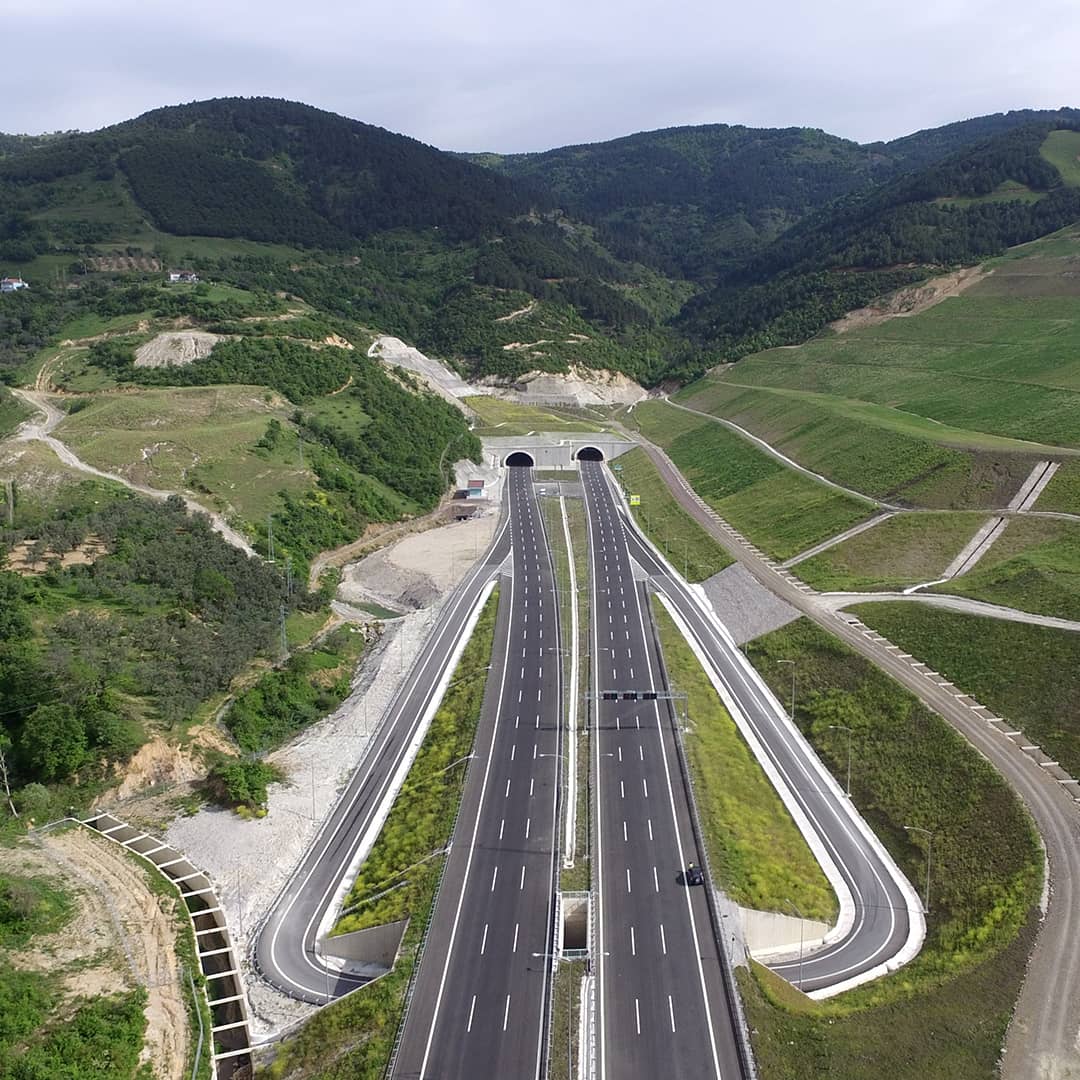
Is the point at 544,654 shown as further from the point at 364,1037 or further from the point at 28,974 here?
the point at 28,974

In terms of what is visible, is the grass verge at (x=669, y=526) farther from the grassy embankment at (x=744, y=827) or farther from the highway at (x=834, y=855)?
the grassy embankment at (x=744, y=827)

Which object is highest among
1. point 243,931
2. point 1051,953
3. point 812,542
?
point 812,542

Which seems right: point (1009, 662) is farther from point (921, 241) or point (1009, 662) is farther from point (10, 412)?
point (921, 241)

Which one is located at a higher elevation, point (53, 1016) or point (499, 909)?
point (53, 1016)

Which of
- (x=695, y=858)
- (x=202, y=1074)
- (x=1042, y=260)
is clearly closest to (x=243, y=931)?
(x=202, y=1074)

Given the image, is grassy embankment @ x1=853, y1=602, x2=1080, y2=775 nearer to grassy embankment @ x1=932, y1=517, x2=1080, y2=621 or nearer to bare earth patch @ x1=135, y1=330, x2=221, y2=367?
grassy embankment @ x1=932, y1=517, x2=1080, y2=621

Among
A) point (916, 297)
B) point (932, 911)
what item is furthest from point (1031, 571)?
point (916, 297)
